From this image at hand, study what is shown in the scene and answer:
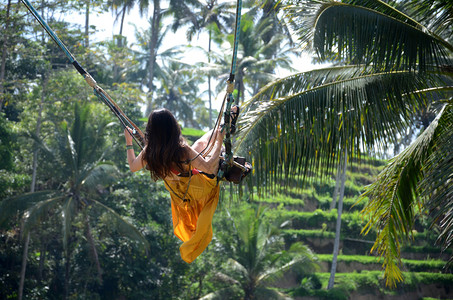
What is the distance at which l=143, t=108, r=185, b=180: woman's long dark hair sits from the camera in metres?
3.58

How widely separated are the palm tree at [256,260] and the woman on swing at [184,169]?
12.2 m

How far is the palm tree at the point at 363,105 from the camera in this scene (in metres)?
5.42

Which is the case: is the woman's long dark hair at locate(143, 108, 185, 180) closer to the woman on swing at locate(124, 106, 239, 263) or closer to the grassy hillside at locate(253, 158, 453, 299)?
the woman on swing at locate(124, 106, 239, 263)

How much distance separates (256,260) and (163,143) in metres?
13.3

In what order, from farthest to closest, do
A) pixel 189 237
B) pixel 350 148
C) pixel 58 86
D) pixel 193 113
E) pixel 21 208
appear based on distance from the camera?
pixel 193 113, pixel 58 86, pixel 21 208, pixel 350 148, pixel 189 237

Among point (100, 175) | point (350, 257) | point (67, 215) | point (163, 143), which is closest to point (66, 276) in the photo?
point (67, 215)

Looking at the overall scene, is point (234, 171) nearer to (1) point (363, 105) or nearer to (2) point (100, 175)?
(1) point (363, 105)

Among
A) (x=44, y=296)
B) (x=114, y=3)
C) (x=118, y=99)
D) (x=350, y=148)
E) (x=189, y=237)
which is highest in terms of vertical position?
(x=114, y=3)

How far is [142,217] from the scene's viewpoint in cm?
1761

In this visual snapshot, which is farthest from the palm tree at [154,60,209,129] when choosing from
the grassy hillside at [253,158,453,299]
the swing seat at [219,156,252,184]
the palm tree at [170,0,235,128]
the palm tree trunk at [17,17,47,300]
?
the swing seat at [219,156,252,184]

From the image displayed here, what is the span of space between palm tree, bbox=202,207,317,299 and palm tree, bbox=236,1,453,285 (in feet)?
34.1

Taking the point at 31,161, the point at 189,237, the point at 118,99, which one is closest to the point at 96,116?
the point at 118,99

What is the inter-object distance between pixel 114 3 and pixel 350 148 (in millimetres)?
21288

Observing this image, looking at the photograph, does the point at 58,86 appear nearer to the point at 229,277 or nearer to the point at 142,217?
the point at 142,217
